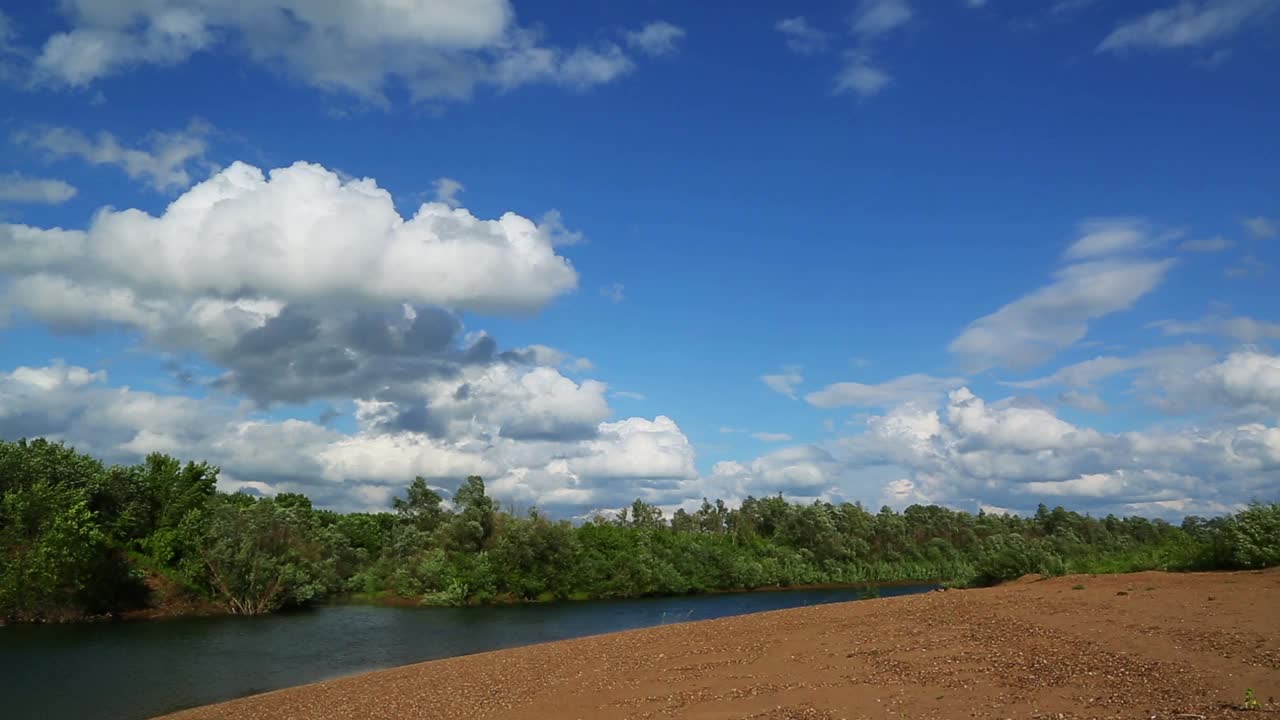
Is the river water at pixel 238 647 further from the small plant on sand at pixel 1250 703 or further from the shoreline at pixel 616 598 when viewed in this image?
the small plant on sand at pixel 1250 703

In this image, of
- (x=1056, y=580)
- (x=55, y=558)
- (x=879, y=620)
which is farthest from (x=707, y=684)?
(x=55, y=558)

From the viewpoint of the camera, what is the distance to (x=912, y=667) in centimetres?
1684

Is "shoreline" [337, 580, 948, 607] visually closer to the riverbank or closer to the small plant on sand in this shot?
the riverbank

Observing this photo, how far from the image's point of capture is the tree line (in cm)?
5453

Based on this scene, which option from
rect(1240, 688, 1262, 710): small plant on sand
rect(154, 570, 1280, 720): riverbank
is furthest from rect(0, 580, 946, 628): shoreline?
rect(1240, 688, 1262, 710): small plant on sand

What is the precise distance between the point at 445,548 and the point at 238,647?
37452 millimetres

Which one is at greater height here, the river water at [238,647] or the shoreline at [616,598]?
the river water at [238,647]

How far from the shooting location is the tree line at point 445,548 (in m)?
54.5

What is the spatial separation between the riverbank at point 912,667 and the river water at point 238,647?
31.4 feet

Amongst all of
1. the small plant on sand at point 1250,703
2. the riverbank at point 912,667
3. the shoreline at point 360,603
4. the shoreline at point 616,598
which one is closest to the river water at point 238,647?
the shoreline at point 360,603

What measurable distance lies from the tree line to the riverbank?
11.0m

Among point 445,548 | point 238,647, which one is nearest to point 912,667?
point 238,647

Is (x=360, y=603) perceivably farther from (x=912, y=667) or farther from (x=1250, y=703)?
(x=1250, y=703)

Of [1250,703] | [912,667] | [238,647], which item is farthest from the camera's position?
[238,647]
